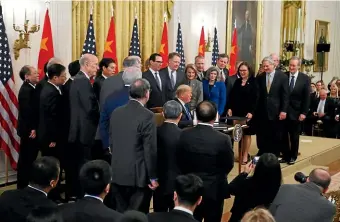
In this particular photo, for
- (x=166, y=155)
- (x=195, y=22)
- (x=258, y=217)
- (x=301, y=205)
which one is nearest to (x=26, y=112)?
(x=166, y=155)

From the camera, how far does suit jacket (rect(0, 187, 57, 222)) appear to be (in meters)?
3.04

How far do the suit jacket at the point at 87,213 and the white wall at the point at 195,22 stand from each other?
302 inches

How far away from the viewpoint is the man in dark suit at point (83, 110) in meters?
5.44

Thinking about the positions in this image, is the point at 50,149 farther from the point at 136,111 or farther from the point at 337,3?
the point at 337,3

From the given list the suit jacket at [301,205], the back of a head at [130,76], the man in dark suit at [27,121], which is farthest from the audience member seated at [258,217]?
the man in dark suit at [27,121]

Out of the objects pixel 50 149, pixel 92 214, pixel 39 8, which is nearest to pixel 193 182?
pixel 92 214

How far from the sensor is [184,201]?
3203 mm

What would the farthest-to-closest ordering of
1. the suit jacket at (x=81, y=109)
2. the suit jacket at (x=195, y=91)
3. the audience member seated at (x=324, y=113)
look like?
1. the audience member seated at (x=324, y=113)
2. the suit jacket at (x=195, y=91)
3. the suit jacket at (x=81, y=109)

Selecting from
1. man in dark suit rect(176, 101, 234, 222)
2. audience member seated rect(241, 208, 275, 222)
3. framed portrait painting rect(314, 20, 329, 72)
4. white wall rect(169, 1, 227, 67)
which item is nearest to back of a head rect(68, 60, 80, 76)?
man in dark suit rect(176, 101, 234, 222)

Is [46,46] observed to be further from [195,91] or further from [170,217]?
[170,217]

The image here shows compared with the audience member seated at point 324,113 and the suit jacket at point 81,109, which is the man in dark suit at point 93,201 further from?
the audience member seated at point 324,113

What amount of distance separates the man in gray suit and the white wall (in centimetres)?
690

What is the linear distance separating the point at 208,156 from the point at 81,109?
1860mm

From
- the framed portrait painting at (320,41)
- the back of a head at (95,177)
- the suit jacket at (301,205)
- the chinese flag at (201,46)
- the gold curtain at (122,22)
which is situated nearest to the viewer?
the back of a head at (95,177)
